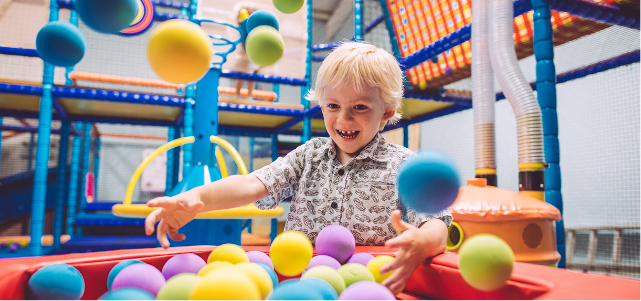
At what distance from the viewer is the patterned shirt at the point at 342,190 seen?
87 cm

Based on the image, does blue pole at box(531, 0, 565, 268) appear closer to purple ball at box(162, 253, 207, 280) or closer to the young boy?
the young boy

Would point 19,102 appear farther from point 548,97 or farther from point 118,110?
point 548,97

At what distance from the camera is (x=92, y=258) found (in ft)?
2.03

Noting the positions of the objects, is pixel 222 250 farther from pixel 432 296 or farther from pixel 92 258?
pixel 432 296

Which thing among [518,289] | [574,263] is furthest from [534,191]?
[574,263]

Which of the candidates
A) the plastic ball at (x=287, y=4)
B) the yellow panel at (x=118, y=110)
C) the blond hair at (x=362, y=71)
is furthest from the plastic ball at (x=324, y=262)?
the yellow panel at (x=118, y=110)

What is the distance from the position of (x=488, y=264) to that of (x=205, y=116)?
4.35 feet

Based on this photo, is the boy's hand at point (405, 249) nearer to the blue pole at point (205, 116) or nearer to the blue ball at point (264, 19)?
the blue ball at point (264, 19)

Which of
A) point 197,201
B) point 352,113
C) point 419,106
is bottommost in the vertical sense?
point 197,201

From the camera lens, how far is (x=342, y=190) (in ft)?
2.95

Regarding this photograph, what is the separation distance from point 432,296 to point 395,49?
2.00m

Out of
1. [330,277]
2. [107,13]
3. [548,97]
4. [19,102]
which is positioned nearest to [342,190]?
[330,277]

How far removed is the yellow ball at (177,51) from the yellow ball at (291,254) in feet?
0.98

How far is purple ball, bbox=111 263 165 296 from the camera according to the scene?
50cm
